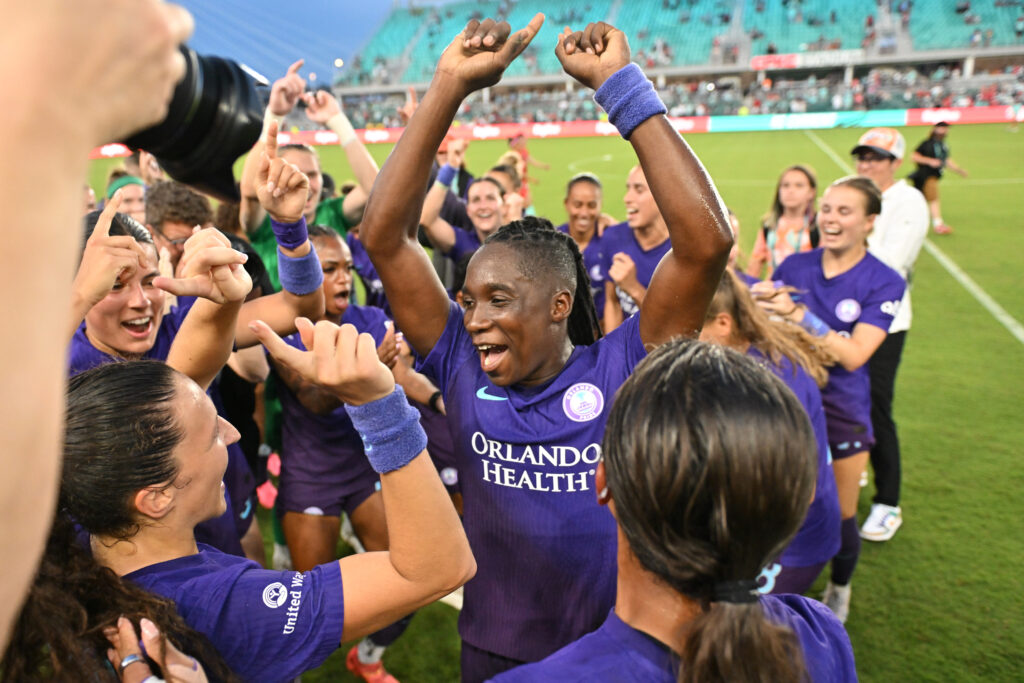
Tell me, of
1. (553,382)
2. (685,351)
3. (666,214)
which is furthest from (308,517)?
(685,351)

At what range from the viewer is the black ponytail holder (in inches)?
45.1

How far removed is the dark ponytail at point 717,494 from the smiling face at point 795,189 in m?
5.33

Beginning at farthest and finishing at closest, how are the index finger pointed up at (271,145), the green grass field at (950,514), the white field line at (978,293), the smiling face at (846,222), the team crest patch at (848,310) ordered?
the white field line at (978,293) → the smiling face at (846,222) → the team crest patch at (848,310) → the green grass field at (950,514) → the index finger pointed up at (271,145)

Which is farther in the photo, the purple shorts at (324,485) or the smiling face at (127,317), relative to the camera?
the purple shorts at (324,485)

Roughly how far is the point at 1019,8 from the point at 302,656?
54795 mm

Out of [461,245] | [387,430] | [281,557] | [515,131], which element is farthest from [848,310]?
[515,131]

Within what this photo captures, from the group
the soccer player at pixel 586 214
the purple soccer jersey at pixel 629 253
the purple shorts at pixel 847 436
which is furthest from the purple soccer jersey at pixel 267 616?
the soccer player at pixel 586 214

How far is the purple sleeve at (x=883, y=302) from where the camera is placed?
156 inches

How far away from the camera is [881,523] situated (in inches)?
180

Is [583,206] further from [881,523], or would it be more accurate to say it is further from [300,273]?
[300,273]

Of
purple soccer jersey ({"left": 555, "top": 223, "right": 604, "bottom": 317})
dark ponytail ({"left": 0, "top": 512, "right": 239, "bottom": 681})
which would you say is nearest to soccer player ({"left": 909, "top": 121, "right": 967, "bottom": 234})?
purple soccer jersey ({"left": 555, "top": 223, "right": 604, "bottom": 317})

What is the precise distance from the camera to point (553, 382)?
7.29 ft

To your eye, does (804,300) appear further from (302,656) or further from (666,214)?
(302,656)

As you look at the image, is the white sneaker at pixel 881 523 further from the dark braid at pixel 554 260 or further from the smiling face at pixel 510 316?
the smiling face at pixel 510 316
